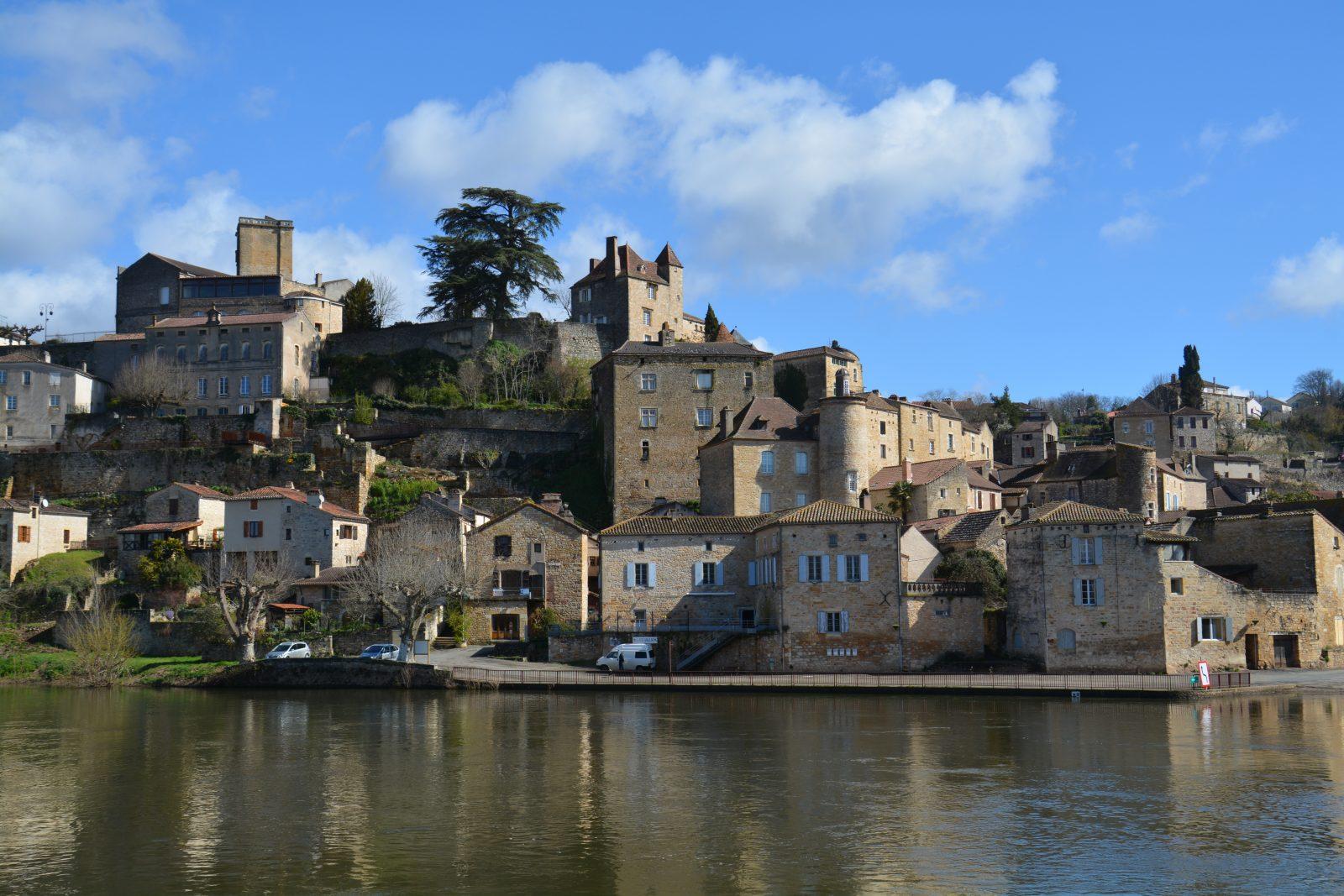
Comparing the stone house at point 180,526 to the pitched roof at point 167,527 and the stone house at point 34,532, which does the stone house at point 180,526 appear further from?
the stone house at point 34,532

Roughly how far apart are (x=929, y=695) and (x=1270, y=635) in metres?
14.8

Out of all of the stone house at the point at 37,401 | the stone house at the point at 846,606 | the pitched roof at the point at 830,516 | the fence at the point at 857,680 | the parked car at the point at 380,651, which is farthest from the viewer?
the stone house at the point at 37,401

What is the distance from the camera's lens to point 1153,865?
71.1 feet

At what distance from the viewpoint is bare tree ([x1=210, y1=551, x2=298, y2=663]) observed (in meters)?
52.2

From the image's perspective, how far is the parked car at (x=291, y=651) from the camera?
50.8 m

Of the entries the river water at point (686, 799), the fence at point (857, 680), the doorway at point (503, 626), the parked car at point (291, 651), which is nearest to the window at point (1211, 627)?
the fence at point (857, 680)

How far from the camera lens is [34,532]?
62.7 m

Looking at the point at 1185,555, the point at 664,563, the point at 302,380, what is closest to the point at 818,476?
the point at 664,563

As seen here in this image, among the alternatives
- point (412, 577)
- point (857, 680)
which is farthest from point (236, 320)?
point (857, 680)

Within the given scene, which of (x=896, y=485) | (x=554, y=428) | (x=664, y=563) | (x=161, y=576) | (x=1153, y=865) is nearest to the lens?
(x=1153, y=865)

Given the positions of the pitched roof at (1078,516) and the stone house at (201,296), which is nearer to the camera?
the pitched roof at (1078,516)

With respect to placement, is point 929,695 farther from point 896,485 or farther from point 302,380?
point 302,380

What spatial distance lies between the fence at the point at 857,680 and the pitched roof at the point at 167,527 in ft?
68.1

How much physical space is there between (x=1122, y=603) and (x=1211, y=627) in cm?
372
